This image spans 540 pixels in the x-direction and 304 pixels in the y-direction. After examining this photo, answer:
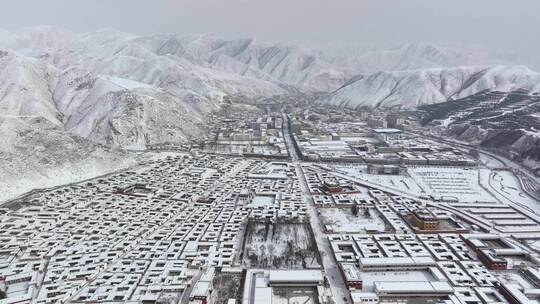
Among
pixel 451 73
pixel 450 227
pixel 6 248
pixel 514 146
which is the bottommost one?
pixel 6 248

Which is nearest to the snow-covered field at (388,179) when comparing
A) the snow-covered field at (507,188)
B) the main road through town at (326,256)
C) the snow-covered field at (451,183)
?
the snow-covered field at (451,183)

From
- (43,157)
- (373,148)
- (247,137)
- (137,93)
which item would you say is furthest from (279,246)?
(137,93)

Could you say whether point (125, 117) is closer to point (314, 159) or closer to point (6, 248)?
point (314, 159)

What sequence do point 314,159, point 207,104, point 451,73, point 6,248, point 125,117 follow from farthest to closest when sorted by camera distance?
point 451,73, point 207,104, point 125,117, point 314,159, point 6,248

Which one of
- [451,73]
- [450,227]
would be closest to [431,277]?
[450,227]

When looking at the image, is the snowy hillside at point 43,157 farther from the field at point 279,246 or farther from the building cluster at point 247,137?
the field at point 279,246

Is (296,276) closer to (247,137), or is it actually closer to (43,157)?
(43,157)

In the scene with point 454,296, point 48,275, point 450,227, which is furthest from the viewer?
point 450,227
